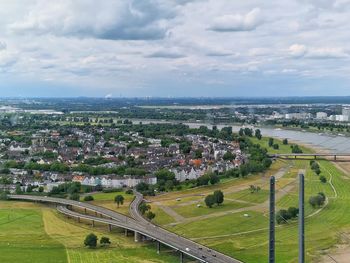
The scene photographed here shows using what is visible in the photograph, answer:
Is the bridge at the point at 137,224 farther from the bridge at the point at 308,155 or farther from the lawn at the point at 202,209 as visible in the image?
the bridge at the point at 308,155

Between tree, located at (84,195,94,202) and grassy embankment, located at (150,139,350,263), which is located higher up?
grassy embankment, located at (150,139,350,263)

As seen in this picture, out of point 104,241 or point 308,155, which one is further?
point 308,155

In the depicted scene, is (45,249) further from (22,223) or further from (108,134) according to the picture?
(108,134)

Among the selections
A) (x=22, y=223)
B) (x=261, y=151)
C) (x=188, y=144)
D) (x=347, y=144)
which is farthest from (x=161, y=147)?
(x=22, y=223)

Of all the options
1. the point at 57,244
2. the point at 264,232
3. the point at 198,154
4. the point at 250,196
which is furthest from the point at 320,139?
the point at 57,244

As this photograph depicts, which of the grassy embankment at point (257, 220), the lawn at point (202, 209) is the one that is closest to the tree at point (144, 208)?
the grassy embankment at point (257, 220)

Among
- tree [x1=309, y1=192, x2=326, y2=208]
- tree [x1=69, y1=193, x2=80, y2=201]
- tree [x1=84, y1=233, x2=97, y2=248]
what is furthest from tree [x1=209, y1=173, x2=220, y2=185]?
tree [x1=84, y1=233, x2=97, y2=248]

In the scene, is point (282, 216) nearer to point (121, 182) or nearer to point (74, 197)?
point (74, 197)

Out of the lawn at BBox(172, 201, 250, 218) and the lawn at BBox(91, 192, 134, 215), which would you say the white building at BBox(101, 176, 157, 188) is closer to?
the lawn at BBox(91, 192, 134, 215)
